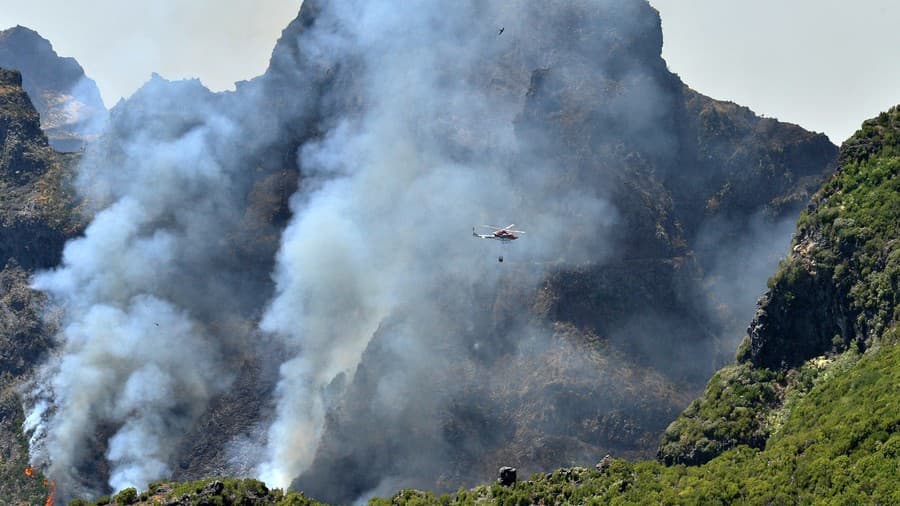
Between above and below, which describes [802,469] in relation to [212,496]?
below

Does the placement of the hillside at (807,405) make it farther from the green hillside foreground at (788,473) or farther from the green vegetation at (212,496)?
the green vegetation at (212,496)

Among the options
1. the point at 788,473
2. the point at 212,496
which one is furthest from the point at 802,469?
the point at 212,496

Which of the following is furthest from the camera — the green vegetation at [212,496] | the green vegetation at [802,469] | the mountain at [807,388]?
the green vegetation at [212,496]

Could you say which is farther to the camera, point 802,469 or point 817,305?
point 817,305

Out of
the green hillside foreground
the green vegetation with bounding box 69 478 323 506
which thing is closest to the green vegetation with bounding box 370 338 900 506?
the green hillside foreground

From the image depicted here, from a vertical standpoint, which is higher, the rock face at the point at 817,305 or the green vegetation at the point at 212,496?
the rock face at the point at 817,305

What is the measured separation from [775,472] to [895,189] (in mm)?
46077

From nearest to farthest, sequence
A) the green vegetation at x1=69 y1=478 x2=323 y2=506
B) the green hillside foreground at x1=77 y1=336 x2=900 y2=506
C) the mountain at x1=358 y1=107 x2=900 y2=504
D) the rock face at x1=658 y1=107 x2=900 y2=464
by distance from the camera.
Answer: the green hillside foreground at x1=77 y1=336 x2=900 y2=506 < the mountain at x1=358 y1=107 x2=900 y2=504 < the green vegetation at x1=69 y1=478 x2=323 y2=506 < the rock face at x1=658 y1=107 x2=900 y2=464

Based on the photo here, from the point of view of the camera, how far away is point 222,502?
12875 centimetres

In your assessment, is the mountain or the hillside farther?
the mountain

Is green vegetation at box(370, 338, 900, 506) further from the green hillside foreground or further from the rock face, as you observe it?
the rock face

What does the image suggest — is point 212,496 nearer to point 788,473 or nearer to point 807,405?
point 788,473

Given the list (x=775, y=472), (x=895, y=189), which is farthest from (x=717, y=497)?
(x=895, y=189)

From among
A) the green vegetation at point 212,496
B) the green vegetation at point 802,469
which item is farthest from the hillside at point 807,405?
the green vegetation at point 212,496
